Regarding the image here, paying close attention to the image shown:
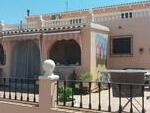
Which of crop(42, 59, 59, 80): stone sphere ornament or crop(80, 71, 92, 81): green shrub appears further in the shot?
crop(80, 71, 92, 81): green shrub

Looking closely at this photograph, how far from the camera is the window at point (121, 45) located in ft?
71.6

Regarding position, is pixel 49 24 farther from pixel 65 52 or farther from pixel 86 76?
pixel 86 76

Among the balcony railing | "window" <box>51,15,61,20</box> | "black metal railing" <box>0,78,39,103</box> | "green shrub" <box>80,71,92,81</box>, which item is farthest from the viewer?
"window" <box>51,15,61,20</box>

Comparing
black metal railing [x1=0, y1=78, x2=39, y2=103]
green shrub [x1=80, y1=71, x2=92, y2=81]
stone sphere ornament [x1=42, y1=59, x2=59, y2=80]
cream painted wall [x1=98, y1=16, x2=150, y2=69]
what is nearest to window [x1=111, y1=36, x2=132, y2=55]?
cream painted wall [x1=98, y1=16, x2=150, y2=69]

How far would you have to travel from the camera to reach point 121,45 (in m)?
22.3

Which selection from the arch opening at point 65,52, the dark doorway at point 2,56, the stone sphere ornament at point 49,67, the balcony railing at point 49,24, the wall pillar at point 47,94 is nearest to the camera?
the stone sphere ornament at point 49,67

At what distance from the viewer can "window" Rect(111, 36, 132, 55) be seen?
21.8 metres

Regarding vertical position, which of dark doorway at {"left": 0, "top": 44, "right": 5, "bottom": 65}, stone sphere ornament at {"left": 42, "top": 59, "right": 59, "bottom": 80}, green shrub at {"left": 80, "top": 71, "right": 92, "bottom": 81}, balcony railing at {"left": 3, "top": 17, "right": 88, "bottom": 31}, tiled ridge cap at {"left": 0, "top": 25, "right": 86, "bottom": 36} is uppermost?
balcony railing at {"left": 3, "top": 17, "right": 88, "bottom": 31}

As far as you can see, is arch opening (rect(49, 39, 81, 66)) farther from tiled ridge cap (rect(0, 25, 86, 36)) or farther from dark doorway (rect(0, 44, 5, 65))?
dark doorway (rect(0, 44, 5, 65))

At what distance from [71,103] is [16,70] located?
1292 centimetres

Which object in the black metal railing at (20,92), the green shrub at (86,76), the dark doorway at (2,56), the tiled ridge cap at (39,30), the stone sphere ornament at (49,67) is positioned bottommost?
the black metal railing at (20,92)

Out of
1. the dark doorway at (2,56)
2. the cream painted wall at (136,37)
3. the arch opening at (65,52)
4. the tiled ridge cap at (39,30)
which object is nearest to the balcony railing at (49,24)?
the tiled ridge cap at (39,30)

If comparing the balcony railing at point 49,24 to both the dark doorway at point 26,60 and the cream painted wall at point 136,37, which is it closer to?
the dark doorway at point 26,60

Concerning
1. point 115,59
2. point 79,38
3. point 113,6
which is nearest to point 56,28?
point 79,38
